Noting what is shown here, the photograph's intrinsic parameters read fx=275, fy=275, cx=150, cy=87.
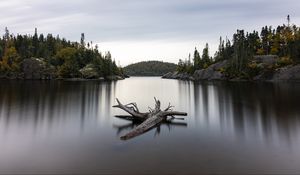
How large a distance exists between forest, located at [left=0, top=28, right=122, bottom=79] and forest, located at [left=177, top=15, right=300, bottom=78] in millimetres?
72295

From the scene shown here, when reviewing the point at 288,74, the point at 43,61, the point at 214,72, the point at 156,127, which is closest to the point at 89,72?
the point at 43,61

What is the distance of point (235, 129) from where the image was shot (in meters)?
25.6

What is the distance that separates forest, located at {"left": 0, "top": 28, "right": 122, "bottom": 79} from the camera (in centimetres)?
16000

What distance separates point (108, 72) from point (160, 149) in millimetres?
168039

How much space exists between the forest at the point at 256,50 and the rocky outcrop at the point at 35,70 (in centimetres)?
9625

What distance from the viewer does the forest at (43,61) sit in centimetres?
16000

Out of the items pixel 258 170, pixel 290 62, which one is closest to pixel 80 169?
pixel 258 170

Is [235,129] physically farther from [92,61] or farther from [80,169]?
[92,61]

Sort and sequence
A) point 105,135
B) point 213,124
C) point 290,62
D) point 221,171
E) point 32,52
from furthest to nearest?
point 32,52
point 290,62
point 213,124
point 105,135
point 221,171

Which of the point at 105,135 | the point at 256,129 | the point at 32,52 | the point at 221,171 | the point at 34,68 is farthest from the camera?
the point at 32,52

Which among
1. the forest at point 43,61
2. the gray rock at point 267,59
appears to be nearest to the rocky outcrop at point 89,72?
the forest at point 43,61

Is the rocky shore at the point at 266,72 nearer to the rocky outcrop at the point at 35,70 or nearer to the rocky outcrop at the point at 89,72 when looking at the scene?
the rocky outcrop at the point at 89,72

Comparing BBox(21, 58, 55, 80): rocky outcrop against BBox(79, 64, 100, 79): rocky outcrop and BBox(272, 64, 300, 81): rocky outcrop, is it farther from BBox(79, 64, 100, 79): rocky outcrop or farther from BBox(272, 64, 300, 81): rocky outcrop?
BBox(272, 64, 300, 81): rocky outcrop

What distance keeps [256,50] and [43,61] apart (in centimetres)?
12544
